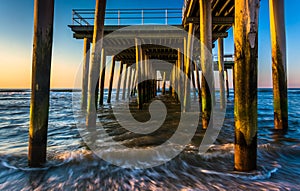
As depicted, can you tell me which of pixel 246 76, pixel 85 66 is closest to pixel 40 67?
pixel 246 76

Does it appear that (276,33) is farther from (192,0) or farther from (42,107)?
(42,107)

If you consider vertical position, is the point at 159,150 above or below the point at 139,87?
below

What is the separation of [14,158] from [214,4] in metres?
7.70

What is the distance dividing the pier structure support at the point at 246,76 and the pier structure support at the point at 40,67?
7.99 ft

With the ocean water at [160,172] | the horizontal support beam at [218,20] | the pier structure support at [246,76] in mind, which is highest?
the horizontal support beam at [218,20]

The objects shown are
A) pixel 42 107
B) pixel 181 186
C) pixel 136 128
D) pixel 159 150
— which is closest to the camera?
pixel 181 186

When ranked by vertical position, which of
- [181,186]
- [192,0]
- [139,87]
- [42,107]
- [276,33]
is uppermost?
[192,0]

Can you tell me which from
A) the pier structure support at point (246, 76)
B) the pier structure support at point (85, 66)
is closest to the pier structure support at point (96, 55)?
the pier structure support at point (85, 66)

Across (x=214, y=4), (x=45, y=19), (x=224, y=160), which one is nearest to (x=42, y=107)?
(x=45, y=19)

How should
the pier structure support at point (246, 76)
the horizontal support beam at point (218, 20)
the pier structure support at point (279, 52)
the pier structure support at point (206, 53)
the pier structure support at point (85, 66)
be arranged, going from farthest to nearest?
the pier structure support at point (85, 66), the horizontal support beam at point (218, 20), the pier structure support at point (206, 53), the pier structure support at point (279, 52), the pier structure support at point (246, 76)

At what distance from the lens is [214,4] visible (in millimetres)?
7555

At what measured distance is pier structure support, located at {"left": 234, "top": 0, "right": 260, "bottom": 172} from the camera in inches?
93.6

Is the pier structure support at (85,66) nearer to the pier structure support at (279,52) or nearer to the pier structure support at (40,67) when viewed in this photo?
the pier structure support at (40,67)

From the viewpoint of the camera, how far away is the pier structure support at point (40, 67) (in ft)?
8.70
